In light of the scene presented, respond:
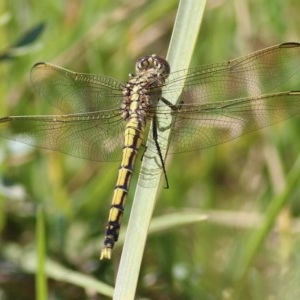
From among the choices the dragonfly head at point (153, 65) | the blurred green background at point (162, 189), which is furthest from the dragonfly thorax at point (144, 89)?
the blurred green background at point (162, 189)

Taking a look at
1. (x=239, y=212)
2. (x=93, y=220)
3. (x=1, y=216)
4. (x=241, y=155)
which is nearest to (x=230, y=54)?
(x=241, y=155)

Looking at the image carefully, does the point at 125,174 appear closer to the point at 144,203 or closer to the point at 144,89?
the point at 144,89

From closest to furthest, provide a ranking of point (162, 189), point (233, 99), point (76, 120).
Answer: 1. point (233, 99)
2. point (76, 120)
3. point (162, 189)

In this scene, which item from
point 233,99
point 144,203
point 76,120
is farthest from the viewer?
point 76,120

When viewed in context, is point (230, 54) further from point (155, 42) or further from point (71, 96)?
point (71, 96)

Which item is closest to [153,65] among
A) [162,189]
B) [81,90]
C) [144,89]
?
[144,89]

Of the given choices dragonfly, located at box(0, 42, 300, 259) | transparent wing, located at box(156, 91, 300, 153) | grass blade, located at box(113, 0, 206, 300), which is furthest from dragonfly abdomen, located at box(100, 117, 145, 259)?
grass blade, located at box(113, 0, 206, 300)
